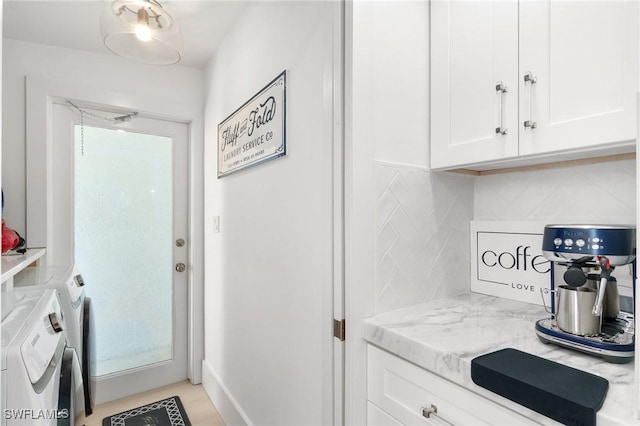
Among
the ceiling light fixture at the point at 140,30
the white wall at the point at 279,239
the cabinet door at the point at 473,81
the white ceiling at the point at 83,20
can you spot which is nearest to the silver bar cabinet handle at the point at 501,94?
the cabinet door at the point at 473,81

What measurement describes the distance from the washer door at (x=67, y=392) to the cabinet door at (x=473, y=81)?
1401 mm

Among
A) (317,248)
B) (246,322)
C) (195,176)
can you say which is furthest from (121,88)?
(317,248)

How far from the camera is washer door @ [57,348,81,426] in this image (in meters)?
1.04

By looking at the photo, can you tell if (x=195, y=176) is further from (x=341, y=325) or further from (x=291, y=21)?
(x=341, y=325)

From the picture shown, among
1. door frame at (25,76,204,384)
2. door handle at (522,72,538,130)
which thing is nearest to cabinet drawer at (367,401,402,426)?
door handle at (522,72,538,130)

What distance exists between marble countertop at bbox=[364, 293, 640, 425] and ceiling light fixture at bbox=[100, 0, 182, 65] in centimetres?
149

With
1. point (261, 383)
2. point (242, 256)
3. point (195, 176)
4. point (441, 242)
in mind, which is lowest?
point (261, 383)

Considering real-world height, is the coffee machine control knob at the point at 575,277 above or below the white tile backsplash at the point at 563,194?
below

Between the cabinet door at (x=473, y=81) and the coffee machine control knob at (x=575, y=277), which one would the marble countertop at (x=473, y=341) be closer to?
the coffee machine control knob at (x=575, y=277)

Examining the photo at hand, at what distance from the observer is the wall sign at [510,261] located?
134 centimetres

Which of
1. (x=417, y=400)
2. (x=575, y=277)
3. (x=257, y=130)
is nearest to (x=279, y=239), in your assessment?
(x=257, y=130)

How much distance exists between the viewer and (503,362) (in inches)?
33.2

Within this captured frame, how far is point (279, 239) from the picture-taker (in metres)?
1.65

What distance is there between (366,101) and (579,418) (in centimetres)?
98
